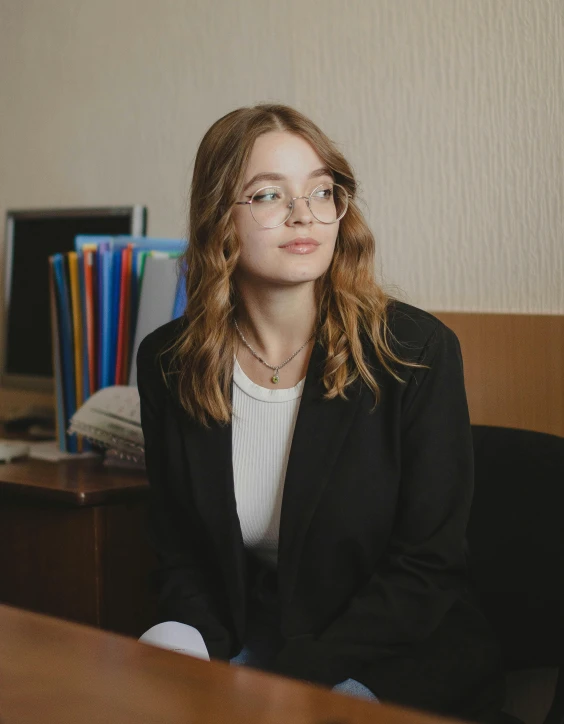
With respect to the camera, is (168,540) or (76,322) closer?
(168,540)

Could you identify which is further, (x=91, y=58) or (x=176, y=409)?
(x=91, y=58)

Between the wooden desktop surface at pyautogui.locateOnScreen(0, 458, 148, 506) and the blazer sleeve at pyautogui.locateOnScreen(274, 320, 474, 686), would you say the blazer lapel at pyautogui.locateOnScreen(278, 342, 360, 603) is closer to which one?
the blazer sleeve at pyautogui.locateOnScreen(274, 320, 474, 686)

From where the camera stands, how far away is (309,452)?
4.37 feet

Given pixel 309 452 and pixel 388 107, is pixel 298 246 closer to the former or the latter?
pixel 309 452

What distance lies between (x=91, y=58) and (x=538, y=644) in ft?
6.17

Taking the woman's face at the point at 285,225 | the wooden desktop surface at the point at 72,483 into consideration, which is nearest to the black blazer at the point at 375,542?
the woman's face at the point at 285,225

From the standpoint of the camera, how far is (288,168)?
4.48 feet

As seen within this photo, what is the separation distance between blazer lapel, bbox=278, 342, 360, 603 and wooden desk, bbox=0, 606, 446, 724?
19.7 inches

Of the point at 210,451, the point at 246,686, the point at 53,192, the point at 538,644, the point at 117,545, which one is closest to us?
the point at 246,686

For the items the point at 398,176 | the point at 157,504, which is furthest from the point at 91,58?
the point at 157,504

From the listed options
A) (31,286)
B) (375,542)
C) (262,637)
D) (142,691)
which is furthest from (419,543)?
(31,286)

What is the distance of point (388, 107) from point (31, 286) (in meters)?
1.10

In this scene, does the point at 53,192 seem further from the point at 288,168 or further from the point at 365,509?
the point at 365,509

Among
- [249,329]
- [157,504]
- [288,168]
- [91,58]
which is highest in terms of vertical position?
[91,58]
